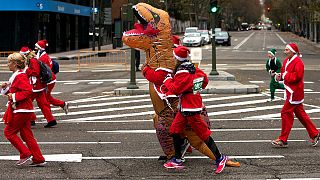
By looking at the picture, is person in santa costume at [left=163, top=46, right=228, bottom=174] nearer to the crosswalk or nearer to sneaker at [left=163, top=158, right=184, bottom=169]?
sneaker at [left=163, top=158, right=184, bottom=169]

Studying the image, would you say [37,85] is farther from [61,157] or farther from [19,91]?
[19,91]

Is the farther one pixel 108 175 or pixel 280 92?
pixel 280 92

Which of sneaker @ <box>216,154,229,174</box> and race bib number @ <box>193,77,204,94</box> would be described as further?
race bib number @ <box>193,77,204,94</box>

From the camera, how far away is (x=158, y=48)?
920cm

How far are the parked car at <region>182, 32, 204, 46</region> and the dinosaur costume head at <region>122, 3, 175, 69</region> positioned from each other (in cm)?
4985

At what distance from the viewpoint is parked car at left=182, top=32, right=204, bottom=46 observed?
195ft

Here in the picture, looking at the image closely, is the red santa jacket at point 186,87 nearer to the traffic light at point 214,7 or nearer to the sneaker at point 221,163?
the sneaker at point 221,163

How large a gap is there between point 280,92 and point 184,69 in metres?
12.3

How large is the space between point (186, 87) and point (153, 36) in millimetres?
1298

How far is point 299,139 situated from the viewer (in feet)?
36.1

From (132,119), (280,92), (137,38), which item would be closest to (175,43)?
(137,38)

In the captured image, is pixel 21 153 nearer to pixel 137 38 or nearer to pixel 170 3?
pixel 137 38

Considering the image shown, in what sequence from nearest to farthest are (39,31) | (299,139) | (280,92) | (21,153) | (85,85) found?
(21,153), (299,139), (280,92), (85,85), (39,31)

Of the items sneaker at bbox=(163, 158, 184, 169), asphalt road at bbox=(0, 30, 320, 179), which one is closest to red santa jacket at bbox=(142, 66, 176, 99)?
sneaker at bbox=(163, 158, 184, 169)
